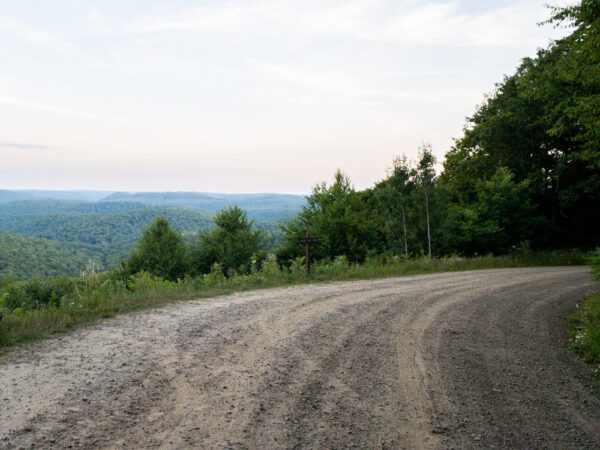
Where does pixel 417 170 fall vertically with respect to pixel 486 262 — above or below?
above

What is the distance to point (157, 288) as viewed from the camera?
10.2 m

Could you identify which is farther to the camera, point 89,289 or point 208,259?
point 208,259

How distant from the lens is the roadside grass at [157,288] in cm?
656

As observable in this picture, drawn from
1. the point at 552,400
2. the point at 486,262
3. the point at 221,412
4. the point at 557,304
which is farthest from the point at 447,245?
the point at 221,412

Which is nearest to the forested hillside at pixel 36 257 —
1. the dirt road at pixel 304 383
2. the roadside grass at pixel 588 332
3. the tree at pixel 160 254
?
the tree at pixel 160 254

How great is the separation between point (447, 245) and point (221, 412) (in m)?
20.7

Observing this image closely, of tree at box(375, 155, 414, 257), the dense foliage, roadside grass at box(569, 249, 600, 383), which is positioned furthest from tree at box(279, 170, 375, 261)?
roadside grass at box(569, 249, 600, 383)

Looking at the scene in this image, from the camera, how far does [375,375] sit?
184 inches

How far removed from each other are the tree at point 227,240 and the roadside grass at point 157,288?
2418 cm

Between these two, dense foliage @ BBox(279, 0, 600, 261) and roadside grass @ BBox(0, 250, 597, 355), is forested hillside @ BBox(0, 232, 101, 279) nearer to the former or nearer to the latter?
dense foliage @ BBox(279, 0, 600, 261)

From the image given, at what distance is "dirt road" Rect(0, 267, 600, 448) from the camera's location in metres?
3.36

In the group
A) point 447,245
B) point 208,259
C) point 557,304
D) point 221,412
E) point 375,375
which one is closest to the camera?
point 221,412

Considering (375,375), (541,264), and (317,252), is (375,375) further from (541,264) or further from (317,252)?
(317,252)

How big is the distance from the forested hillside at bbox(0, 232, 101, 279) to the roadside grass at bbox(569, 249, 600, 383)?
120423mm
